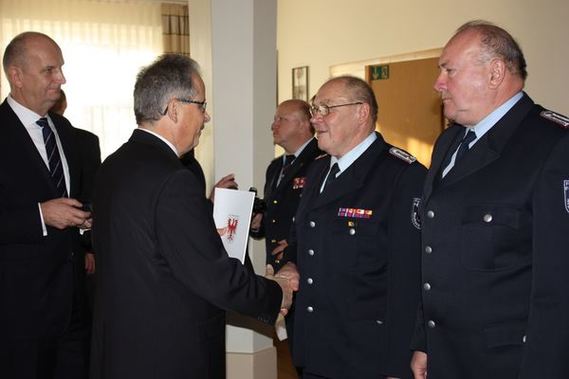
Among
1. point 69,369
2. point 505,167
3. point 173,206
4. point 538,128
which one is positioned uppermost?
point 538,128

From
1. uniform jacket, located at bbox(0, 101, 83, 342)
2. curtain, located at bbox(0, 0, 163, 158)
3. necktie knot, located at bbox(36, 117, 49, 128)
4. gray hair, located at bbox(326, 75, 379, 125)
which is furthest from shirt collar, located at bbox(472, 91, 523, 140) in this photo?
curtain, located at bbox(0, 0, 163, 158)

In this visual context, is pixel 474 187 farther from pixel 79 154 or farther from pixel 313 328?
pixel 79 154

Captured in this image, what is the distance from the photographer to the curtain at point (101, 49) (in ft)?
21.3

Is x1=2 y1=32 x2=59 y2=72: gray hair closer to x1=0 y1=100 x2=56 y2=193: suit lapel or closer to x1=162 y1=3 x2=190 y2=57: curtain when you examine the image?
x1=0 y1=100 x2=56 y2=193: suit lapel

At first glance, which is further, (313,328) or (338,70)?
(338,70)

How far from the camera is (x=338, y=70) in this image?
645cm

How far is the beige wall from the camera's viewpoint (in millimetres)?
4062

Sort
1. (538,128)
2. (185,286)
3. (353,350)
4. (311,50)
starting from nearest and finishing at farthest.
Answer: (538,128) → (185,286) → (353,350) → (311,50)

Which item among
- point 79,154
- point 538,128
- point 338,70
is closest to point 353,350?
point 538,128

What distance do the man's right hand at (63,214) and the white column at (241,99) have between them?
121 centimetres

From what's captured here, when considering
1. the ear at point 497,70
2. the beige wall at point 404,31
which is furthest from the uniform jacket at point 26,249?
the beige wall at point 404,31

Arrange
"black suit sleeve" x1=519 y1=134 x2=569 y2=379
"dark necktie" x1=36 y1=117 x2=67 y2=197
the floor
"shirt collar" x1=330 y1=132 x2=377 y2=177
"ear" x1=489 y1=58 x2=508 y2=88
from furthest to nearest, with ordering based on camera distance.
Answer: the floor
"dark necktie" x1=36 y1=117 x2=67 y2=197
"shirt collar" x1=330 y1=132 x2=377 y2=177
"ear" x1=489 y1=58 x2=508 y2=88
"black suit sleeve" x1=519 y1=134 x2=569 y2=379

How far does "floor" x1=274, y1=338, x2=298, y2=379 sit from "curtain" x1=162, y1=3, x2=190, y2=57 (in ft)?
12.6

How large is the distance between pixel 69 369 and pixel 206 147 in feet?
5.20
